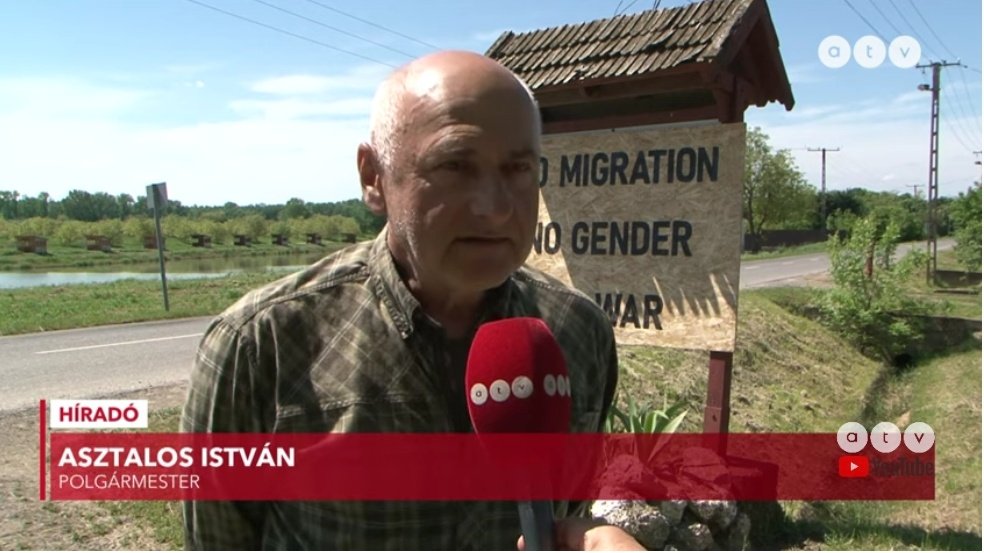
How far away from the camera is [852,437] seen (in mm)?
8945

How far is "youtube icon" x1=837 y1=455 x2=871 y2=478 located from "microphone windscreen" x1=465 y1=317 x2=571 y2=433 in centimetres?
750

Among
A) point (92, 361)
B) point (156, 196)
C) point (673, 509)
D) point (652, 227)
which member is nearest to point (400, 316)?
point (673, 509)

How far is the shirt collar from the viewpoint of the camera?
154 cm

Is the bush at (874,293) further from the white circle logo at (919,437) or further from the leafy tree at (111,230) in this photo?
the leafy tree at (111,230)

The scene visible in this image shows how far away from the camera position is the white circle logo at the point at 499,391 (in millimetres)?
1160

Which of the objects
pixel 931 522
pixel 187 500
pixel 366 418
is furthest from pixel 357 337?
pixel 931 522

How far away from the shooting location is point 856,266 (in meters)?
13.9

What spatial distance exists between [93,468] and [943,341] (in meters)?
14.5

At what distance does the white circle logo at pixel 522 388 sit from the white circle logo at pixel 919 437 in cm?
849

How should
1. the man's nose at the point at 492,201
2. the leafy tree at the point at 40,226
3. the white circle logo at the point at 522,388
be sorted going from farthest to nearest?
the leafy tree at the point at 40,226 < the man's nose at the point at 492,201 < the white circle logo at the point at 522,388

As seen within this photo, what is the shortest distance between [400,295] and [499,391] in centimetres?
46

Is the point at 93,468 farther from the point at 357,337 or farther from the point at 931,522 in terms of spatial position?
the point at 931,522

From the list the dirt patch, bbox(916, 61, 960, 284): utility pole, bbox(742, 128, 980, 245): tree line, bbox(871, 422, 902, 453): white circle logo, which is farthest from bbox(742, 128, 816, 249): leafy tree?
the dirt patch

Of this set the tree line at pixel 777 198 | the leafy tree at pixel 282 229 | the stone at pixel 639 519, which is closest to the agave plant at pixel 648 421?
the stone at pixel 639 519
